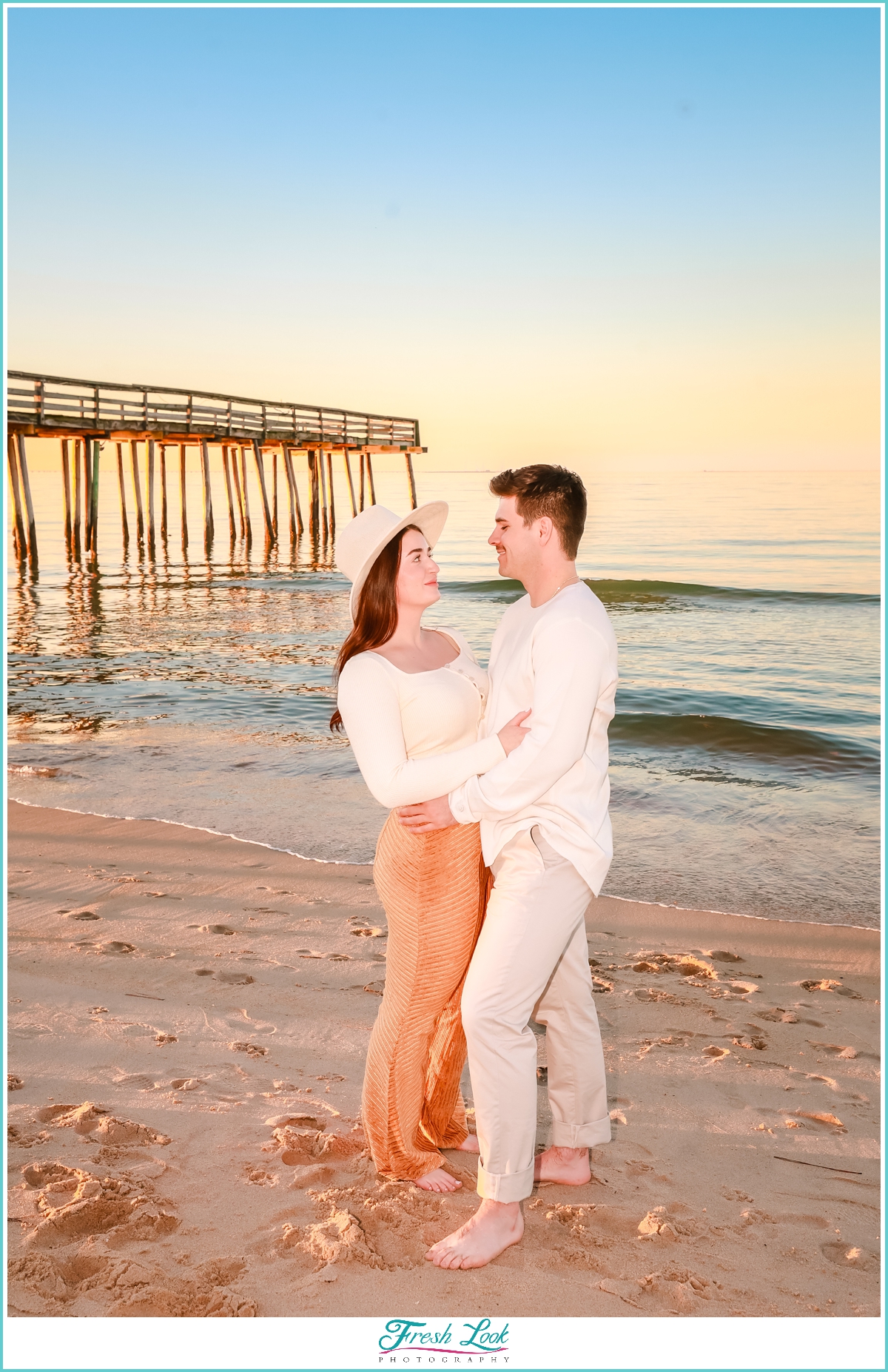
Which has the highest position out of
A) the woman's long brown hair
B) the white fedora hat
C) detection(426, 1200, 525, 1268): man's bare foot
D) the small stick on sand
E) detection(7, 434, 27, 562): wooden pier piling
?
detection(7, 434, 27, 562): wooden pier piling

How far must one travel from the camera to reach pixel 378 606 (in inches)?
118

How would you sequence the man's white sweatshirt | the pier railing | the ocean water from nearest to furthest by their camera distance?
the man's white sweatshirt, the ocean water, the pier railing

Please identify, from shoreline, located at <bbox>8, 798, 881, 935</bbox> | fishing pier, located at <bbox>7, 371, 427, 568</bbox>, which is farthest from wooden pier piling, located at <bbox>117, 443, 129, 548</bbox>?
shoreline, located at <bbox>8, 798, 881, 935</bbox>

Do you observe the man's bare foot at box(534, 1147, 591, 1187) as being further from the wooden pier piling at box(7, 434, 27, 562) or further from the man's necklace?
the wooden pier piling at box(7, 434, 27, 562)

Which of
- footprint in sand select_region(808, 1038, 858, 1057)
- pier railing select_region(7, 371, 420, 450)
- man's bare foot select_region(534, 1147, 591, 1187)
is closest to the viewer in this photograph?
man's bare foot select_region(534, 1147, 591, 1187)

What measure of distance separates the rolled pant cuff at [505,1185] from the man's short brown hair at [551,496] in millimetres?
1652

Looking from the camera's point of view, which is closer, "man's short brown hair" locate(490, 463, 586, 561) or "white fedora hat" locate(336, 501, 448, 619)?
"man's short brown hair" locate(490, 463, 586, 561)

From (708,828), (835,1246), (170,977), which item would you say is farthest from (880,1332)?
(708,828)

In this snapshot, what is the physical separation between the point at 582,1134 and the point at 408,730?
52.0 inches

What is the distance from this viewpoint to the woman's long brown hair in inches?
118

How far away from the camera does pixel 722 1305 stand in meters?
2.64

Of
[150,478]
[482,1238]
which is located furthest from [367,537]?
[150,478]

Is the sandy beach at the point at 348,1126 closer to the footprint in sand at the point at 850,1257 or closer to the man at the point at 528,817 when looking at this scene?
the footprint in sand at the point at 850,1257

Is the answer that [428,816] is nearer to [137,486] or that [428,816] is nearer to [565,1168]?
[565,1168]
